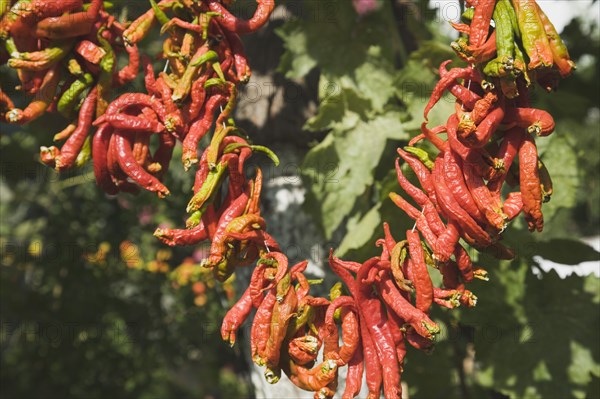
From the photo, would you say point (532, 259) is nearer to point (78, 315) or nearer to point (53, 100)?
point (53, 100)

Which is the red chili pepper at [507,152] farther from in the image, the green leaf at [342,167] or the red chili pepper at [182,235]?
the green leaf at [342,167]

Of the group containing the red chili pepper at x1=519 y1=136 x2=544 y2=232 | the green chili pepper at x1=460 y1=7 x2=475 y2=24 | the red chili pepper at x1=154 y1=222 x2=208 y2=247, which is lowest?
the red chili pepper at x1=154 y1=222 x2=208 y2=247

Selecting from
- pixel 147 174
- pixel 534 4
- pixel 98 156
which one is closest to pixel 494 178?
pixel 534 4

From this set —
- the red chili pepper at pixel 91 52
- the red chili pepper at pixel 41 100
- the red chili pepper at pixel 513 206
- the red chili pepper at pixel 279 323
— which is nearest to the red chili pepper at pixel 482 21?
the red chili pepper at pixel 513 206

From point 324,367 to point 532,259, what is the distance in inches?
42.0

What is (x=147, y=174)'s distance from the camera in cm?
135

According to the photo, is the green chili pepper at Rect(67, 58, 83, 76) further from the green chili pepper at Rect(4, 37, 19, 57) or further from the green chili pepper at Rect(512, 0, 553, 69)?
the green chili pepper at Rect(512, 0, 553, 69)

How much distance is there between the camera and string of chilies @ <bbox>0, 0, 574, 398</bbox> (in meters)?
1.15

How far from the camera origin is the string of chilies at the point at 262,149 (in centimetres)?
115

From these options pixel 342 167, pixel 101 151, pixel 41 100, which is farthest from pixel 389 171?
pixel 41 100

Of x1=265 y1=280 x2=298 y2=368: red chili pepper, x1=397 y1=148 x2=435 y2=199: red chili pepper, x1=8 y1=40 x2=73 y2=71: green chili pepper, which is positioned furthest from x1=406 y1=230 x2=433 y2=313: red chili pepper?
x1=8 y1=40 x2=73 y2=71: green chili pepper

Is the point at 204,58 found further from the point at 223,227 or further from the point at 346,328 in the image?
the point at 346,328

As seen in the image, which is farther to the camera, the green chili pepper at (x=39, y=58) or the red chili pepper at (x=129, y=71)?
the red chili pepper at (x=129, y=71)

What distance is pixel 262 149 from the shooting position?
4.42 feet
